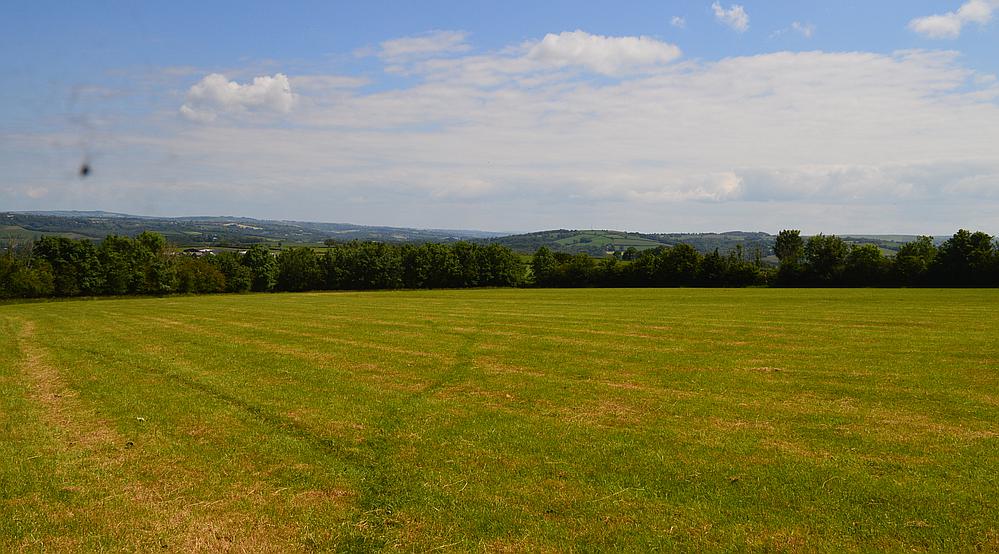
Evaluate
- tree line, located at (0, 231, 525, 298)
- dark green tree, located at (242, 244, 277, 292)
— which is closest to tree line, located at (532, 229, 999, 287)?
tree line, located at (0, 231, 525, 298)

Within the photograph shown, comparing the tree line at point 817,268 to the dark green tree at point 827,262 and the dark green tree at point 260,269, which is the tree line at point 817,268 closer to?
the dark green tree at point 827,262

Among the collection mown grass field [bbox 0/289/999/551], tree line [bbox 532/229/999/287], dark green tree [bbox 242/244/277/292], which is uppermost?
tree line [bbox 532/229/999/287]

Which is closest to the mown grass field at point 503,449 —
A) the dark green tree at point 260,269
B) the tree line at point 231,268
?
the tree line at point 231,268

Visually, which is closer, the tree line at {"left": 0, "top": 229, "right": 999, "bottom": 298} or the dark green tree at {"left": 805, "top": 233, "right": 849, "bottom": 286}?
the tree line at {"left": 0, "top": 229, "right": 999, "bottom": 298}

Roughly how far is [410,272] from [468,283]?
11907mm

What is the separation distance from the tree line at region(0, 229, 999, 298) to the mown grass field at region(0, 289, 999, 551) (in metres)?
78.7

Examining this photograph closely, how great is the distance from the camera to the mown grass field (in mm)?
7070

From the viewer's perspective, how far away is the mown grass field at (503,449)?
278 inches

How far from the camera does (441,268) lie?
113938mm

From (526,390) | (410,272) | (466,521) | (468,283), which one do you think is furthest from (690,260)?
(466,521)

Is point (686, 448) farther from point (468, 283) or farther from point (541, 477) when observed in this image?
point (468, 283)

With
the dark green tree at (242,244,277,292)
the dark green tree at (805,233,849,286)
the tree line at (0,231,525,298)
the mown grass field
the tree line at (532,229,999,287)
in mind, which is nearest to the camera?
the mown grass field

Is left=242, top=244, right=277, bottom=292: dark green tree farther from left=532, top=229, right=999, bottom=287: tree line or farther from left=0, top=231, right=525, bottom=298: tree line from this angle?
left=532, top=229, right=999, bottom=287: tree line

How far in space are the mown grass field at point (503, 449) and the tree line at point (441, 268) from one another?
3097 inches
